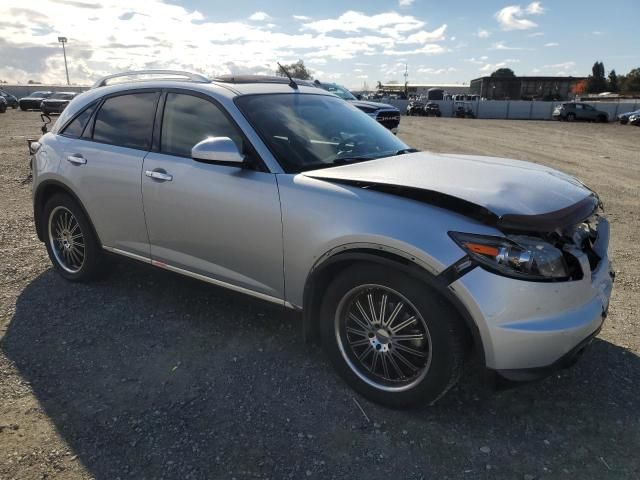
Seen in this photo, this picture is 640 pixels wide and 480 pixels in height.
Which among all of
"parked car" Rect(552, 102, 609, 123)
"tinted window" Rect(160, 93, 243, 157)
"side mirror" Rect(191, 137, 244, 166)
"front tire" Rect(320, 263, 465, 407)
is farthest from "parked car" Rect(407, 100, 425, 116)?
"front tire" Rect(320, 263, 465, 407)

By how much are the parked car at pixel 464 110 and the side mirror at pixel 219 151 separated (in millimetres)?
47888

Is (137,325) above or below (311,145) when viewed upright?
below

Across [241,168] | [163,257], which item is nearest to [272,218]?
[241,168]

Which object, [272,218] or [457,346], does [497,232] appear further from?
[272,218]

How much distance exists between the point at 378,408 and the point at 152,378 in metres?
1.45

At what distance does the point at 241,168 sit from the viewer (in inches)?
128

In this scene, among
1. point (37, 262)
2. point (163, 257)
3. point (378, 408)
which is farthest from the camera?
point (37, 262)

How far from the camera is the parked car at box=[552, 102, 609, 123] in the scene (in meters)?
38.7

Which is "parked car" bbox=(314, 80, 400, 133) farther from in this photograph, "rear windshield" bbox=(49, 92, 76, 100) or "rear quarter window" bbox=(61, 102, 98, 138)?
"rear windshield" bbox=(49, 92, 76, 100)

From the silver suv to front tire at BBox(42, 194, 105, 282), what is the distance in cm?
4

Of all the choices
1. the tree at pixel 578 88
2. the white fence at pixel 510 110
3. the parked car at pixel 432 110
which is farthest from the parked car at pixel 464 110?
the tree at pixel 578 88

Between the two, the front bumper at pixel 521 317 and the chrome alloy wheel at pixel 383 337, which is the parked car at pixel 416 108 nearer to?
the chrome alloy wheel at pixel 383 337

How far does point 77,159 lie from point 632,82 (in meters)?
94.3

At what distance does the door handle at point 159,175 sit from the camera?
3604 mm
